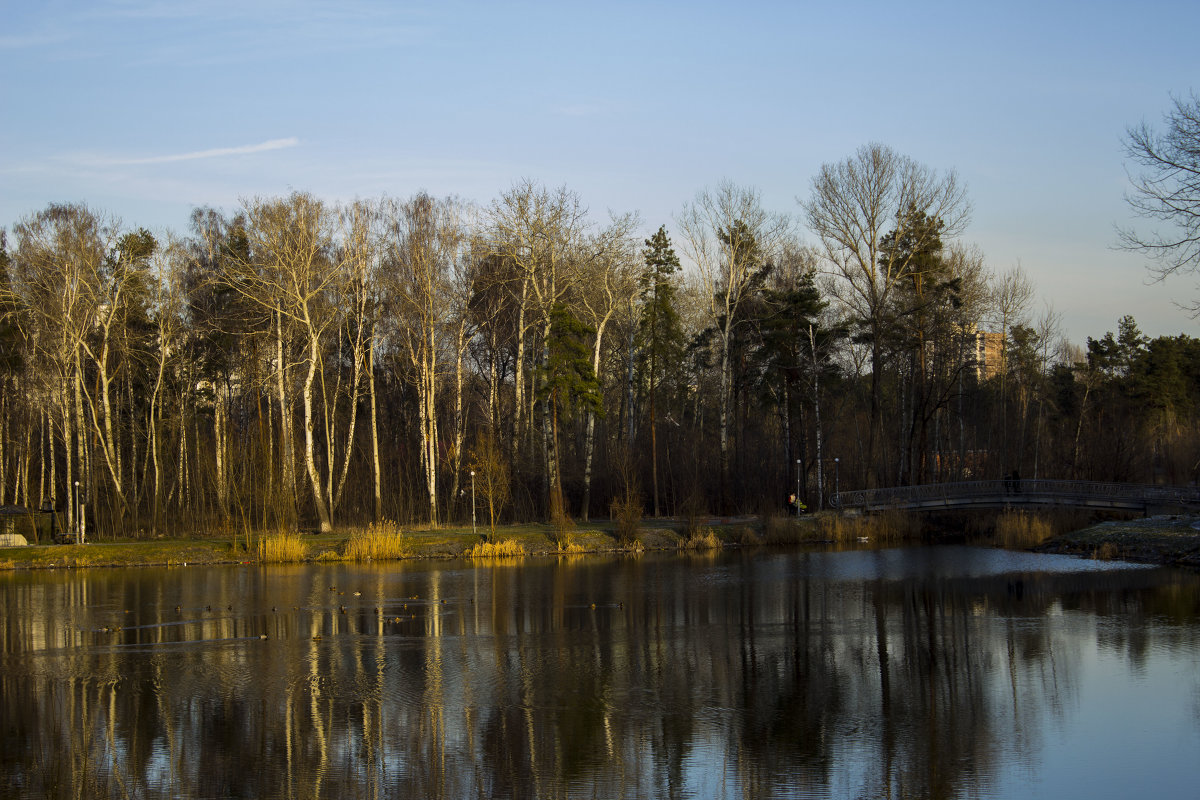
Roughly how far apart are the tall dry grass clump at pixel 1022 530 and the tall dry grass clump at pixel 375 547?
76.4 ft

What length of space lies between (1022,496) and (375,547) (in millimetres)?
25687

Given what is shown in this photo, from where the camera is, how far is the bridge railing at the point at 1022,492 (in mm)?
37906

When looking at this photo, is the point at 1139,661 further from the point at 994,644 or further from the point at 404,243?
the point at 404,243

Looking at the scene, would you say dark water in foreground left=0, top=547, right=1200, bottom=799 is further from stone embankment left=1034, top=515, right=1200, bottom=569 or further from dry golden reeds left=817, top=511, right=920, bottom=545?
dry golden reeds left=817, top=511, right=920, bottom=545

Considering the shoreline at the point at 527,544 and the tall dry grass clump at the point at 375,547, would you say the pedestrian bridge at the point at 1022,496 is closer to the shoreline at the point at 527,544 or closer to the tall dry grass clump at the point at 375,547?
the shoreline at the point at 527,544

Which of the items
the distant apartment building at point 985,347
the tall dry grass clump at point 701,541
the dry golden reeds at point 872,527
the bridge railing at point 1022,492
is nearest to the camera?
the bridge railing at point 1022,492

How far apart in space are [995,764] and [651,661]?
690cm

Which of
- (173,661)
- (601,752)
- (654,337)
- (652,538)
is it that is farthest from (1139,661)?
(654,337)

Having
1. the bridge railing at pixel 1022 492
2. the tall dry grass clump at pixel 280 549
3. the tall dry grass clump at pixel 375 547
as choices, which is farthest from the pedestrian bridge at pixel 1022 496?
the tall dry grass clump at pixel 280 549

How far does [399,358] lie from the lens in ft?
171

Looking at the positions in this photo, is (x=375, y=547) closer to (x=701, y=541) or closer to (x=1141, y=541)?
(x=701, y=541)

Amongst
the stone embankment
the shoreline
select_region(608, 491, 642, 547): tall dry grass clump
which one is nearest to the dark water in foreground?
the stone embankment

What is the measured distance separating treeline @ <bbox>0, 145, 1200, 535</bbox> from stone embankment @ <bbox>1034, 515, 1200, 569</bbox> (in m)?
11.2

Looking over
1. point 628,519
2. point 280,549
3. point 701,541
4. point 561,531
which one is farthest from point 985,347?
point 280,549
